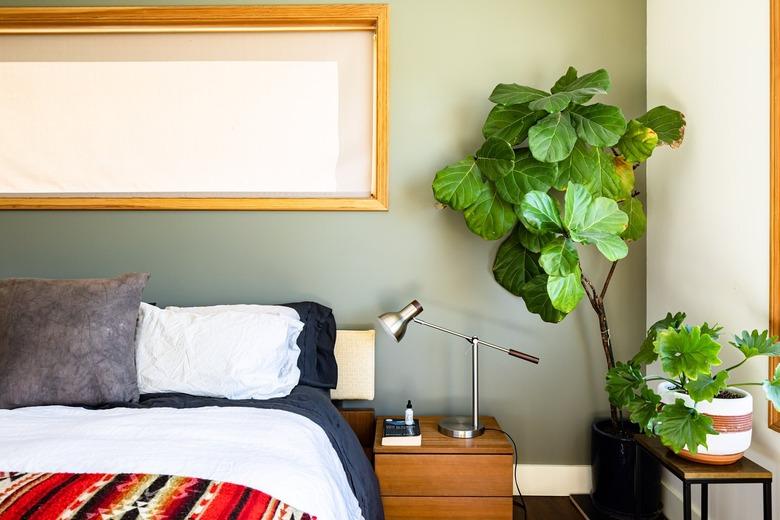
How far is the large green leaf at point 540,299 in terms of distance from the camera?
2.00 m

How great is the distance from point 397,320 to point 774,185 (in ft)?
4.32

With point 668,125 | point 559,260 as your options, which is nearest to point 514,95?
point 668,125

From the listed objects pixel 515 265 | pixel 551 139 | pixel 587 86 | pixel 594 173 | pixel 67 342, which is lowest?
pixel 67 342

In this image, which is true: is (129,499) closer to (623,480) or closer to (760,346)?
(760,346)

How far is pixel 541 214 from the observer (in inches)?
71.7

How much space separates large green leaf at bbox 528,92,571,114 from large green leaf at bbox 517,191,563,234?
1.05 feet

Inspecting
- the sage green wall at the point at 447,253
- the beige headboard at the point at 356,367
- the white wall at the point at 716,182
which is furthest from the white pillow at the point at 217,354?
the white wall at the point at 716,182

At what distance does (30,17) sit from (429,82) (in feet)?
6.20

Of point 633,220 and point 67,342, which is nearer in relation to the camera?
point 67,342

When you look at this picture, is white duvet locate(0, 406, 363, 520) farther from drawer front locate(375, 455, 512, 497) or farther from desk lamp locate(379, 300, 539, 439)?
desk lamp locate(379, 300, 539, 439)

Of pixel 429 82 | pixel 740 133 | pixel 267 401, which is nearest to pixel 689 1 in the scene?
pixel 740 133

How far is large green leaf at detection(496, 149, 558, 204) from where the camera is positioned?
78.3 inches

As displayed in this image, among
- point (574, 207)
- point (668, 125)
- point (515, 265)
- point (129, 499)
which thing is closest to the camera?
point (129, 499)

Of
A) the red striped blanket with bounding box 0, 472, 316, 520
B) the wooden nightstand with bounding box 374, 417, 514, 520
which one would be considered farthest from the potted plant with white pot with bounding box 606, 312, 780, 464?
the red striped blanket with bounding box 0, 472, 316, 520
